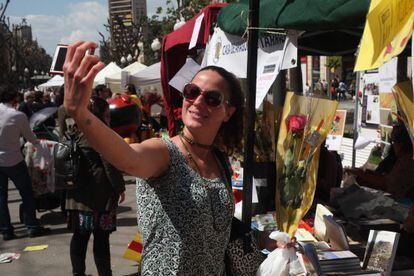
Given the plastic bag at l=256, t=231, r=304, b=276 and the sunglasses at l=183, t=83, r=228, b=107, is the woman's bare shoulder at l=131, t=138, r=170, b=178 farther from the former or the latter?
the plastic bag at l=256, t=231, r=304, b=276

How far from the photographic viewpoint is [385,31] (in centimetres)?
180

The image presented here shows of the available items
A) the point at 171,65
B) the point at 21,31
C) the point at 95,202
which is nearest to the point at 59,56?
the point at 95,202

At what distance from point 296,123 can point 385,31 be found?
1006 millimetres

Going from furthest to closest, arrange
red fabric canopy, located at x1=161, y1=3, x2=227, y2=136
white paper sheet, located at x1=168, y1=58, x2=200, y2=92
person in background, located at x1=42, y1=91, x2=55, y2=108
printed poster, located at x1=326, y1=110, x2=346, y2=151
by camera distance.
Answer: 1. person in background, located at x1=42, y1=91, x2=55, y2=108
2. printed poster, located at x1=326, y1=110, x2=346, y2=151
3. red fabric canopy, located at x1=161, y1=3, x2=227, y2=136
4. white paper sheet, located at x1=168, y1=58, x2=200, y2=92

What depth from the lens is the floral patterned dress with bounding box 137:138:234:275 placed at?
5.59 ft

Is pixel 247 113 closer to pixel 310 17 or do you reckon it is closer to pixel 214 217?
pixel 310 17

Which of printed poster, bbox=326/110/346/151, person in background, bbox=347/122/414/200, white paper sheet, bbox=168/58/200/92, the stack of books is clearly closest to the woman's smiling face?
the stack of books

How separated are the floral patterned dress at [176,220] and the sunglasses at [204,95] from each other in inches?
8.5

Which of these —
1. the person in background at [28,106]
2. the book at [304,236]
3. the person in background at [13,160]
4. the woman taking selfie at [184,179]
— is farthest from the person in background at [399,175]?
the person in background at [28,106]

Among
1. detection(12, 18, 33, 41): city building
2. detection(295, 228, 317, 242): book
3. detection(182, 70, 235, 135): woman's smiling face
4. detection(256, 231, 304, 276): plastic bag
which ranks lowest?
detection(295, 228, 317, 242): book

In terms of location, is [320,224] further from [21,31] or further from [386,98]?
[21,31]

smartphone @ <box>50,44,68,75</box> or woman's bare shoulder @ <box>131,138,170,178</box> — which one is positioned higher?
smartphone @ <box>50,44,68,75</box>

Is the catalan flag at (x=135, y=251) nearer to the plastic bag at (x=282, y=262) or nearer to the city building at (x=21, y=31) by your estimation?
the plastic bag at (x=282, y=262)

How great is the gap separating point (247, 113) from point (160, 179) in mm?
1087
